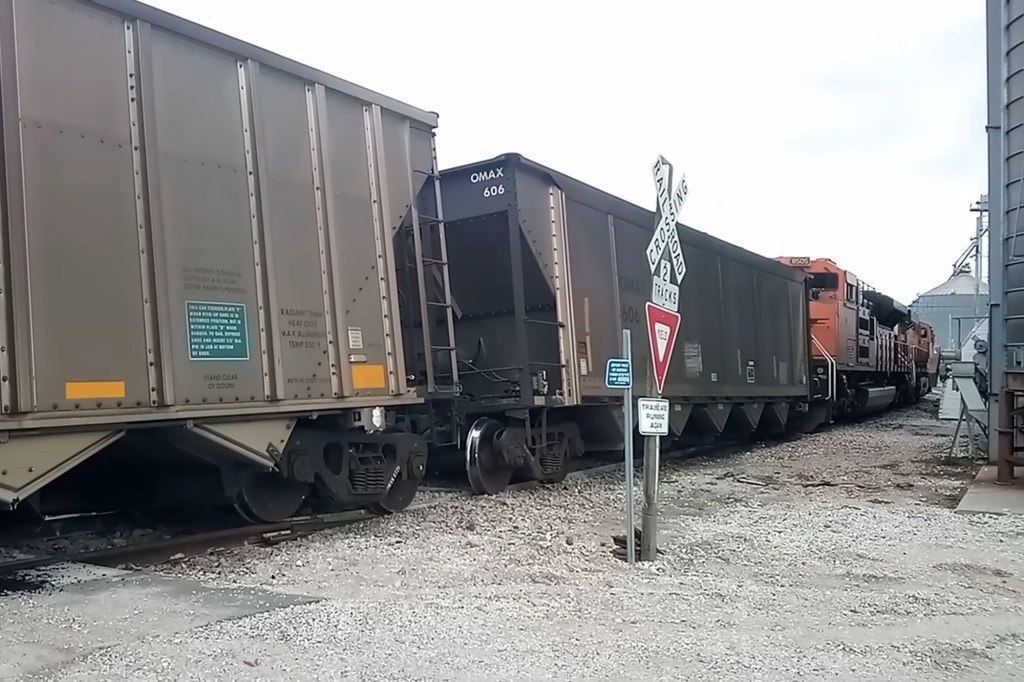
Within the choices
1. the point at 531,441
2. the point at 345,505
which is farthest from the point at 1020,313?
the point at 345,505

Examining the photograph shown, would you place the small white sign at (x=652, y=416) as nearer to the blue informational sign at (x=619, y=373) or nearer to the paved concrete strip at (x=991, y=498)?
the blue informational sign at (x=619, y=373)

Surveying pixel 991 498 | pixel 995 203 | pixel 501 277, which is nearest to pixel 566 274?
pixel 501 277

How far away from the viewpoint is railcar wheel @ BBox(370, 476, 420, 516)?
797 cm

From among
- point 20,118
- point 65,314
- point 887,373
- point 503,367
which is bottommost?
point 887,373

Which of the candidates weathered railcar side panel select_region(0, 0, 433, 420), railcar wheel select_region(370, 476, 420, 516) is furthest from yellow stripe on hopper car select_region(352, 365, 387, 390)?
railcar wheel select_region(370, 476, 420, 516)

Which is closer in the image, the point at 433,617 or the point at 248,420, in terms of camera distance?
the point at 433,617

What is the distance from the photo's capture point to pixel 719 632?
4629 millimetres

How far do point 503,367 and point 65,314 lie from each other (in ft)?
16.9

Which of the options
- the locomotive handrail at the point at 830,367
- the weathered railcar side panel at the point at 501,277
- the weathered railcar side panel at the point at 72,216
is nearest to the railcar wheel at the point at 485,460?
the weathered railcar side panel at the point at 501,277

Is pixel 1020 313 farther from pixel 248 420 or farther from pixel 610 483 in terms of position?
pixel 248 420

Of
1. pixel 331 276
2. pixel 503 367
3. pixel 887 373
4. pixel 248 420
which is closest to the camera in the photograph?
pixel 248 420

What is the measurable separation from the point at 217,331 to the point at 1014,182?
9748mm

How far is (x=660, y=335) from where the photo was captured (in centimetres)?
653

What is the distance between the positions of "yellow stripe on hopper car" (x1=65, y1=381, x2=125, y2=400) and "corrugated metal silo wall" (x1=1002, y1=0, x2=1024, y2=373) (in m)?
9.64
